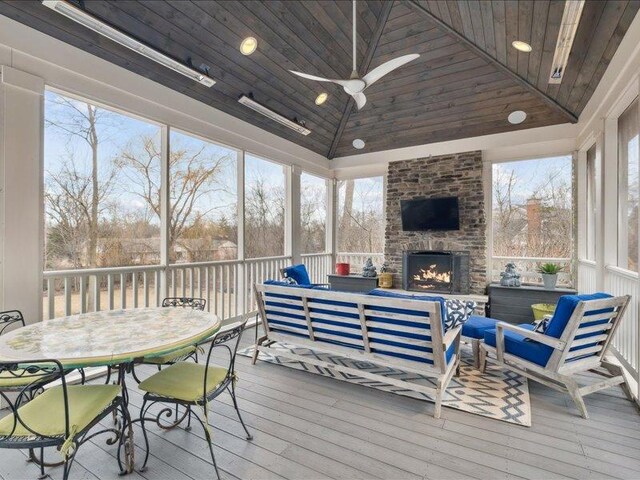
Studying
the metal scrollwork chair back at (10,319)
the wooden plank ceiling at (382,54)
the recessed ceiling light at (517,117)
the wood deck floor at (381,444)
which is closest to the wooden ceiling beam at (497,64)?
the wooden plank ceiling at (382,54)

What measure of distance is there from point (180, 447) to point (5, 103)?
3205mm

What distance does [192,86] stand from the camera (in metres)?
4.34

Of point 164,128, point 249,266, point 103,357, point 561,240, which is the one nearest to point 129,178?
point 164,128

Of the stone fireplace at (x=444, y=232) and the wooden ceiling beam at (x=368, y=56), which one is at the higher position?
the wooden ceiling beam at (x=368, y=56)

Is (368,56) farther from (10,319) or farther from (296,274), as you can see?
(10,319)

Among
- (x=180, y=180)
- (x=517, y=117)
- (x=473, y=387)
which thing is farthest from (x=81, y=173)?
(x=517, y=117)

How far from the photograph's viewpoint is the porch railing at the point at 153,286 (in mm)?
3377

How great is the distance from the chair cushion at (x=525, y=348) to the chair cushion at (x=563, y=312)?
19 centimetres

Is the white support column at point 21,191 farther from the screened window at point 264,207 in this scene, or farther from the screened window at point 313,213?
the screened window at point 313,213

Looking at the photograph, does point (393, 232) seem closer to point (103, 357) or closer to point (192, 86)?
point (192, 86)

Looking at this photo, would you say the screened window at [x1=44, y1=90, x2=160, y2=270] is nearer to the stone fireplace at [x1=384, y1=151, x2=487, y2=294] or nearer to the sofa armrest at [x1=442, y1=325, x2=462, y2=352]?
the sofa armrest at [x1=442, y1=325, x2=462, y2=352]

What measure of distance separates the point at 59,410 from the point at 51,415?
48 mm

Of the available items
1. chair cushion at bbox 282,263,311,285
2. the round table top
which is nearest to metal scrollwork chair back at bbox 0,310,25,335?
the round table top

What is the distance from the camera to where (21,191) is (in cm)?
293
